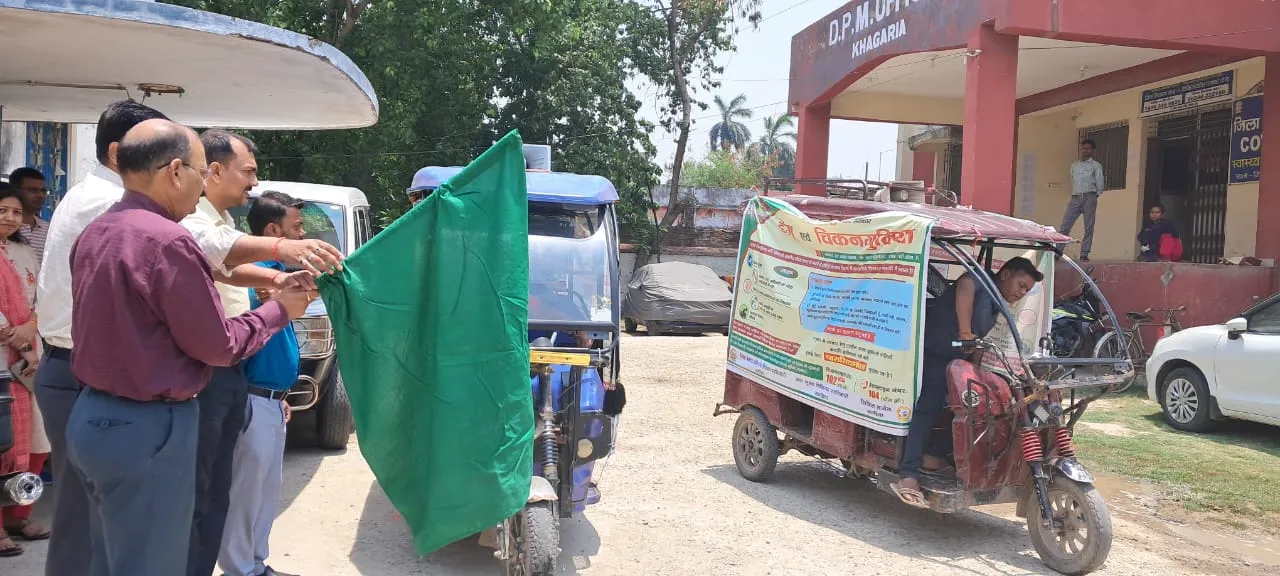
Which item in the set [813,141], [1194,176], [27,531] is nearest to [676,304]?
[813,141]

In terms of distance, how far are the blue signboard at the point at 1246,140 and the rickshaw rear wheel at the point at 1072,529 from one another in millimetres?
9125

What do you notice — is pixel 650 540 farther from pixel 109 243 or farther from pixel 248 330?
pixel 109 243

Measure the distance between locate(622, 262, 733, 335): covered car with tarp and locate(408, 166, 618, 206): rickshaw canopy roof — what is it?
10301 millimetres

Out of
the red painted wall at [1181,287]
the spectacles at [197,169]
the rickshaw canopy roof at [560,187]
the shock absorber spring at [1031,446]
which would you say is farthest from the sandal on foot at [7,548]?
the red painted wall at [1181,287]

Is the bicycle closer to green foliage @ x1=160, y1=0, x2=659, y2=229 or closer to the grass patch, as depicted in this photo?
the grass patch

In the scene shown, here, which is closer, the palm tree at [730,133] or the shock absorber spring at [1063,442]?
the shock absorber spring at [1063,442]

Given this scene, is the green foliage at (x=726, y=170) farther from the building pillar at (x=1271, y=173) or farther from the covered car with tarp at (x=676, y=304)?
the building pillar at (x=1271, y=173)

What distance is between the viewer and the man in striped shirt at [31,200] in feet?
17.3

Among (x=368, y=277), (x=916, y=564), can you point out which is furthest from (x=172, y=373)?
(x=916, y=564)

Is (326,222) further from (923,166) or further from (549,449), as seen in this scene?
(923,166)

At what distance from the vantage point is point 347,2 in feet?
51.4

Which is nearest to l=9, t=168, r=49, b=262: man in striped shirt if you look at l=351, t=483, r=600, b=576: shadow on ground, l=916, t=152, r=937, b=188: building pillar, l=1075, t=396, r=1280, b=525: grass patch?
l=351, t=483, r=600, b=576: shadow on ground

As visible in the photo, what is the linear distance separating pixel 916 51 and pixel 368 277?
34.1ft

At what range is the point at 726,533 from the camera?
18.9 feet
